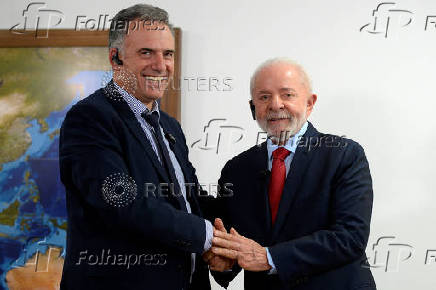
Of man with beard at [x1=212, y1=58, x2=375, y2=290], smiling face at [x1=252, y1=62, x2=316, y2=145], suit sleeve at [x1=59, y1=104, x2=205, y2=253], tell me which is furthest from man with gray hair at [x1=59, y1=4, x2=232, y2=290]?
smiling face at [x1=252, y1=62, x2=316, y2=145]

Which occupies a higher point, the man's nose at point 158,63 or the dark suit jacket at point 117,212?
the man's nose at point 158,63

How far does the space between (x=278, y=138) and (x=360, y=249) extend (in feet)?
1.82

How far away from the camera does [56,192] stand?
2855 millimetres

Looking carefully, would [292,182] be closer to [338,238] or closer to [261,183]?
[261,183]

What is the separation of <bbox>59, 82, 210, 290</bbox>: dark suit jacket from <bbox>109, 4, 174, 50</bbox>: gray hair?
0.29 meters

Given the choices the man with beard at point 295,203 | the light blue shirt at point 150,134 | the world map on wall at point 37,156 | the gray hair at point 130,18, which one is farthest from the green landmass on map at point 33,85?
the man with beard at point 295,203

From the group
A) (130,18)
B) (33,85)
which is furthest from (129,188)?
(33,85)

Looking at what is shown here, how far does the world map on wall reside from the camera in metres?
2.84

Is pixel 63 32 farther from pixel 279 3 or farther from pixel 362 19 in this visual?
pixel 362 19

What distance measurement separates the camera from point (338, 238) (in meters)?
1.65

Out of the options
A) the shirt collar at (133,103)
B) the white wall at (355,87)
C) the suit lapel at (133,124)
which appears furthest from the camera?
the white wall at (355,87)

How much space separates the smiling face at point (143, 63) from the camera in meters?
1.83

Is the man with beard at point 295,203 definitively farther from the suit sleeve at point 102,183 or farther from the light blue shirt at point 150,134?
the suit sleeve at point 102,183

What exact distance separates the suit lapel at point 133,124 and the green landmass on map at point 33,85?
1107mm
